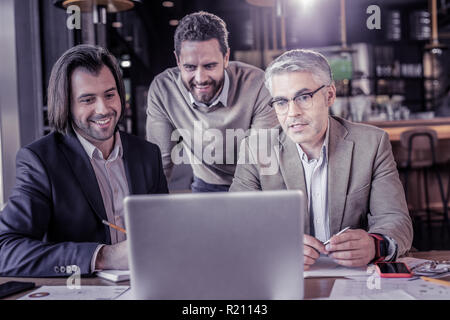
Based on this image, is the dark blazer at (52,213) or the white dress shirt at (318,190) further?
the white dress shirt at (318,190)

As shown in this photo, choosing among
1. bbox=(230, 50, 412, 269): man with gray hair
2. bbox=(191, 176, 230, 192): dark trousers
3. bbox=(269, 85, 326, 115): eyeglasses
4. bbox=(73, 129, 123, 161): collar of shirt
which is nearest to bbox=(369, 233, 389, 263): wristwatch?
bbox=(230, 50, 412, 269): man with gray hair

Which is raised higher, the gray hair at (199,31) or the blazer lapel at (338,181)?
the gray hair at (199,31)

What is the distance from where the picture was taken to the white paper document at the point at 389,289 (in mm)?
1121

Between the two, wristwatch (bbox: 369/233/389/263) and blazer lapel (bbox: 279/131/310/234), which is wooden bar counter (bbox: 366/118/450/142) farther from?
wristwatch (bbox: 369/233/389/263)

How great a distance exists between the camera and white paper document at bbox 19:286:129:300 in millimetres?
1188

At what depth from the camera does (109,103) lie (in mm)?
1921

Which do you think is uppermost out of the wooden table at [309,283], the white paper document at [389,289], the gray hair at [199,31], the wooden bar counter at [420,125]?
the gray hair at [199,31]

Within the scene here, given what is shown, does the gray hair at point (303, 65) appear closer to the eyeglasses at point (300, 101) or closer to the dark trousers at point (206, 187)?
the eyeglasses at point (300, 101)

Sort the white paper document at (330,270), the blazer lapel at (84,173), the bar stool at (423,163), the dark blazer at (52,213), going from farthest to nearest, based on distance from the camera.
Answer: the bar stool at (423,163)
the blazer lapel at (84,173)
the dark blazer at (52,213)
the white paper document at (330,270)

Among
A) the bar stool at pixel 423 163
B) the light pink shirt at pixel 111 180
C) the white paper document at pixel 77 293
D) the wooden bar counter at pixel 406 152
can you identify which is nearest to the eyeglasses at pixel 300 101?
the light pink shirt at pixel 111 180

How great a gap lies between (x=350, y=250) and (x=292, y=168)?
588 mm

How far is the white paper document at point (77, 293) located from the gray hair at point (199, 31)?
5.53 ft

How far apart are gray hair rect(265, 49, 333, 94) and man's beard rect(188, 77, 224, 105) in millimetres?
775
